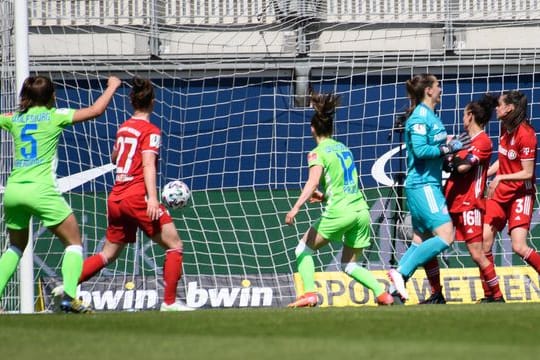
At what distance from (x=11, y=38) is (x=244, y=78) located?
15.1 feet

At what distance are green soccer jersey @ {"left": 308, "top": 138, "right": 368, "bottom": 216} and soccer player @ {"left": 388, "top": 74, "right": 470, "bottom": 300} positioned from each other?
0.50 meters

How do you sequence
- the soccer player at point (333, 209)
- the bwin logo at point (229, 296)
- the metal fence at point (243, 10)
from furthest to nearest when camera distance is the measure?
1. the metal fence at point (243, 10)
2. the bwin logo at point (229, 296)
3. the soccer player at point (333, 209)

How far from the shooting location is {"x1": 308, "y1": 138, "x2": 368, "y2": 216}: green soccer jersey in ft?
34.1

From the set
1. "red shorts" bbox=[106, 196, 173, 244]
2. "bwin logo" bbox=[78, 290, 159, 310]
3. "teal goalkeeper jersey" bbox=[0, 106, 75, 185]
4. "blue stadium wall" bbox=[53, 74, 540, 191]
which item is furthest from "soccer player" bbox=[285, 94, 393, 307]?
"blue stadium wall" bbox=[53, 74, 540, 191]

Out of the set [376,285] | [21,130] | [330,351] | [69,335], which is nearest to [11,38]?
[21,130]

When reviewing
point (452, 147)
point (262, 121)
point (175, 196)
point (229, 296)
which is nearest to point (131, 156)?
point (175, 196)

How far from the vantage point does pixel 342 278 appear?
1446 cm

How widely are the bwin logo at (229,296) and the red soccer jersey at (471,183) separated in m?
4.05

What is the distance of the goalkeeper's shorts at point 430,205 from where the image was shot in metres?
10.3

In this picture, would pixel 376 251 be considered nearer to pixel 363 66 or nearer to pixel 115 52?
pixel 363 66

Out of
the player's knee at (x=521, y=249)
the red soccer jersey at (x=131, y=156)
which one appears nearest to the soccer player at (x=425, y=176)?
the player's knee at (x=521, y=249)

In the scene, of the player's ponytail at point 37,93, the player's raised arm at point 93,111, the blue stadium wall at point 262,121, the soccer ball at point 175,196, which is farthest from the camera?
the blue stadium wall at point 262,121

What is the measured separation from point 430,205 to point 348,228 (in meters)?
0.71

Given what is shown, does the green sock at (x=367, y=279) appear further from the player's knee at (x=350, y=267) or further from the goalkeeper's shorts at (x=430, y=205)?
the goalkeeper's shorts at (x=430, y=205)
